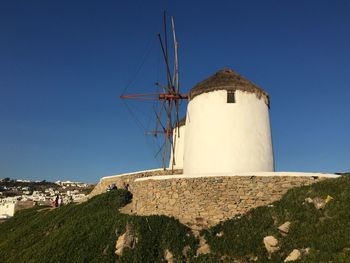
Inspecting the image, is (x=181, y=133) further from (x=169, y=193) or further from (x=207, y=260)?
(x=207, y=260)

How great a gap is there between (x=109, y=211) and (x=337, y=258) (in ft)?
40.2

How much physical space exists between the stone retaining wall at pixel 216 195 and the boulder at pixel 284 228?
215 cm

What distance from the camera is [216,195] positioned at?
583 inches

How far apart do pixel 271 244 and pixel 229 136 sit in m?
7.63

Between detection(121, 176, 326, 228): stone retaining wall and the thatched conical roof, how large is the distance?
623 cm

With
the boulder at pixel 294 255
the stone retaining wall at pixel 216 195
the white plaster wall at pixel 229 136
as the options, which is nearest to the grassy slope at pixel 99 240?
the stone retaining wall at pixel 216 195

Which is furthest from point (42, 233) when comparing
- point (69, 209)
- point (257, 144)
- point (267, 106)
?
point (267, 106)

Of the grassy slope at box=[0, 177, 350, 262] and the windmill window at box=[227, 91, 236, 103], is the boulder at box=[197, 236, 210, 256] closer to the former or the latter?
the grassy slope at box=[0, 177, 350, 262]

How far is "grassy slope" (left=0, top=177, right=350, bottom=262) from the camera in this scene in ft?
35.0

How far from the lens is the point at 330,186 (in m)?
13.2

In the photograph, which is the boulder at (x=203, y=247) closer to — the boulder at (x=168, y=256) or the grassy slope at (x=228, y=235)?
the grassy slope at (x=228, y=235)

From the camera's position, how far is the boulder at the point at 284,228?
38.6 feet

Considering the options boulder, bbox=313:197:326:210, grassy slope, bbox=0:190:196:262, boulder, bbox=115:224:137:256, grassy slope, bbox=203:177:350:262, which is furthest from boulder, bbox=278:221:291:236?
boulder, bbox=115:224:137:256

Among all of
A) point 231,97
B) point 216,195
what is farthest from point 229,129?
point 216,195
